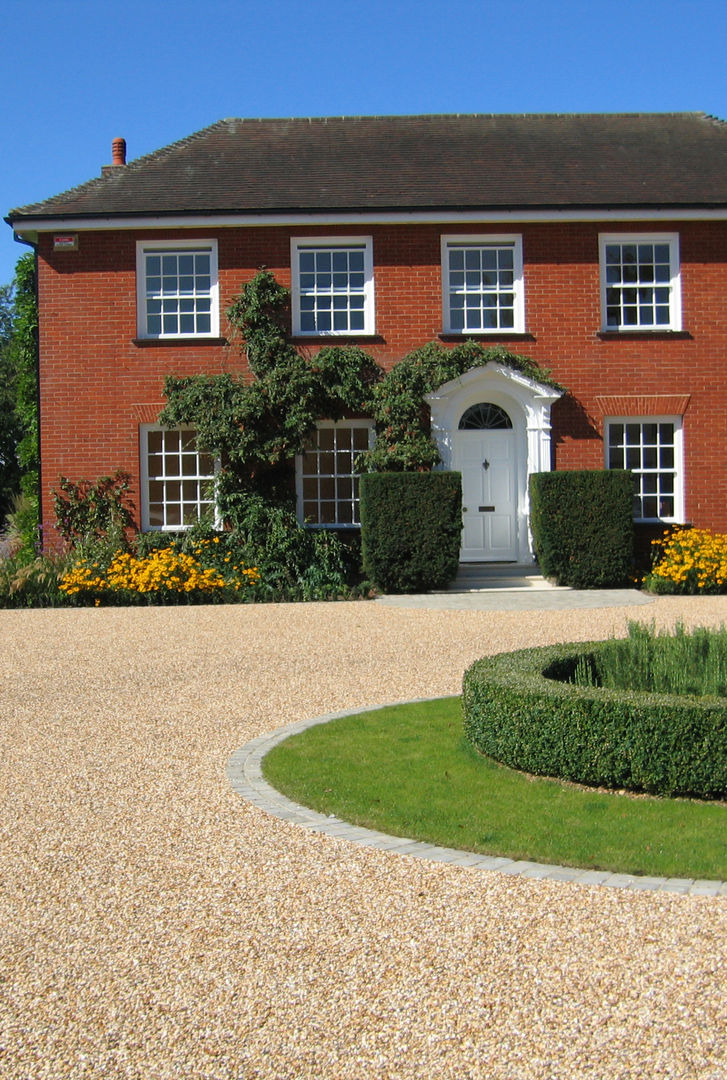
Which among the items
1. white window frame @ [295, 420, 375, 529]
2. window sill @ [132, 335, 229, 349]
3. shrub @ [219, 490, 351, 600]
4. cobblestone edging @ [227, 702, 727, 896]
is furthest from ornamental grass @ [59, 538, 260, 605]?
cobblestone edging @ [227, 702, 727, 896]

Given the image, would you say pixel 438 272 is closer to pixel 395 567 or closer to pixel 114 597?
pixel 395 567

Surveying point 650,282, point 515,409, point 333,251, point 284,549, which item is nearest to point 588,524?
point 515,409

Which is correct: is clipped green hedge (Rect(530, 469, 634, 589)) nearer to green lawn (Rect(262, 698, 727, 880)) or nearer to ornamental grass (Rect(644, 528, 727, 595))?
ornamental grass (Rect(644, 528, 727, 595))

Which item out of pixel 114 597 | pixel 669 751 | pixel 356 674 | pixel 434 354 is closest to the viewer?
pixel 669 751

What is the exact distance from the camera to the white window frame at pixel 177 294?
63.5ft

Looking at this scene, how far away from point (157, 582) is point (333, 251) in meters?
6.78

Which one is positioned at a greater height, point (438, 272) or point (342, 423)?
point (438, 272)

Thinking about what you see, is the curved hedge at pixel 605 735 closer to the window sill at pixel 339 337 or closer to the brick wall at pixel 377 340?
the window sill at pixel 339 337

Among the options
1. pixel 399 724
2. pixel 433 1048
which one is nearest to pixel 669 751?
pixel 399 724

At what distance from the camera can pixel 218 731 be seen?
27.4 feet

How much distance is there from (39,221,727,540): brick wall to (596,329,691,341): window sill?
0.02 m

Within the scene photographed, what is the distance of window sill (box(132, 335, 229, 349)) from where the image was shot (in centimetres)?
1933

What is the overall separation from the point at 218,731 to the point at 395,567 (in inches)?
353

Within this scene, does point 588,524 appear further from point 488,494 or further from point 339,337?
point 339,337
